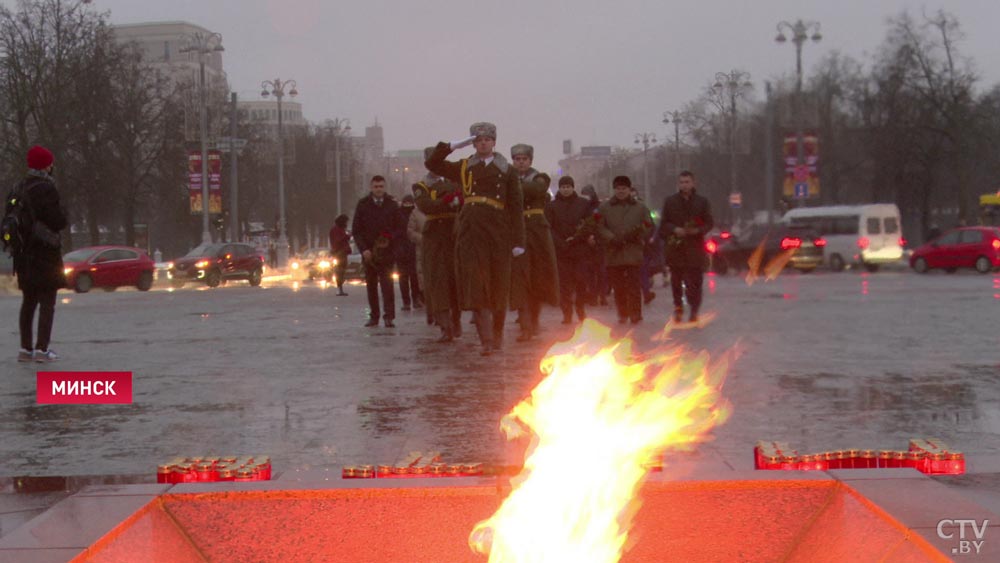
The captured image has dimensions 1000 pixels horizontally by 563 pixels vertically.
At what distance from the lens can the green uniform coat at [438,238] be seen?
36.6 ft

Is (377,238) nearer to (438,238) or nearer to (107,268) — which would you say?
(438,238)

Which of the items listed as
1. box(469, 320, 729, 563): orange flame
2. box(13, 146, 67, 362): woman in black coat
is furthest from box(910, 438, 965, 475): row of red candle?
box(13, 146, 67, 362): woman in black coat

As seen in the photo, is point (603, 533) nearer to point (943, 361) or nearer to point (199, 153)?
point (943, 361)

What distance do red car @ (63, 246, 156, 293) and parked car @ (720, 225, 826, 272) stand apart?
60.1ft

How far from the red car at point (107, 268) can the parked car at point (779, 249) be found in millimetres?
18305

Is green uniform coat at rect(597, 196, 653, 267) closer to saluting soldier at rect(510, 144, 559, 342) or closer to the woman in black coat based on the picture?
saluting soldier at rect(510, 144, 559, 342)

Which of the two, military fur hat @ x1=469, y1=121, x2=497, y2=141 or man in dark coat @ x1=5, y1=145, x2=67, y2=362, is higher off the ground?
military fur hat @ x1=469, y1=121, x2=497, y2=141

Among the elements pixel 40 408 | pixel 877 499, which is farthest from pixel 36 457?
pixel 877 499

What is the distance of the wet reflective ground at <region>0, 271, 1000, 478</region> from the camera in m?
5.83

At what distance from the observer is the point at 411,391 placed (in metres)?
7.87

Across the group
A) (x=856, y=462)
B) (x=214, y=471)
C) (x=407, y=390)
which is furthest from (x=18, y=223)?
(x=856, y=462)

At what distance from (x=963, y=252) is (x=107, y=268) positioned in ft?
84.9

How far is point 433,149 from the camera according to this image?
10.2 m

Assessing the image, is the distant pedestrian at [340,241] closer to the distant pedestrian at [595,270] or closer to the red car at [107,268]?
the distant pedestrian at [595,270]
